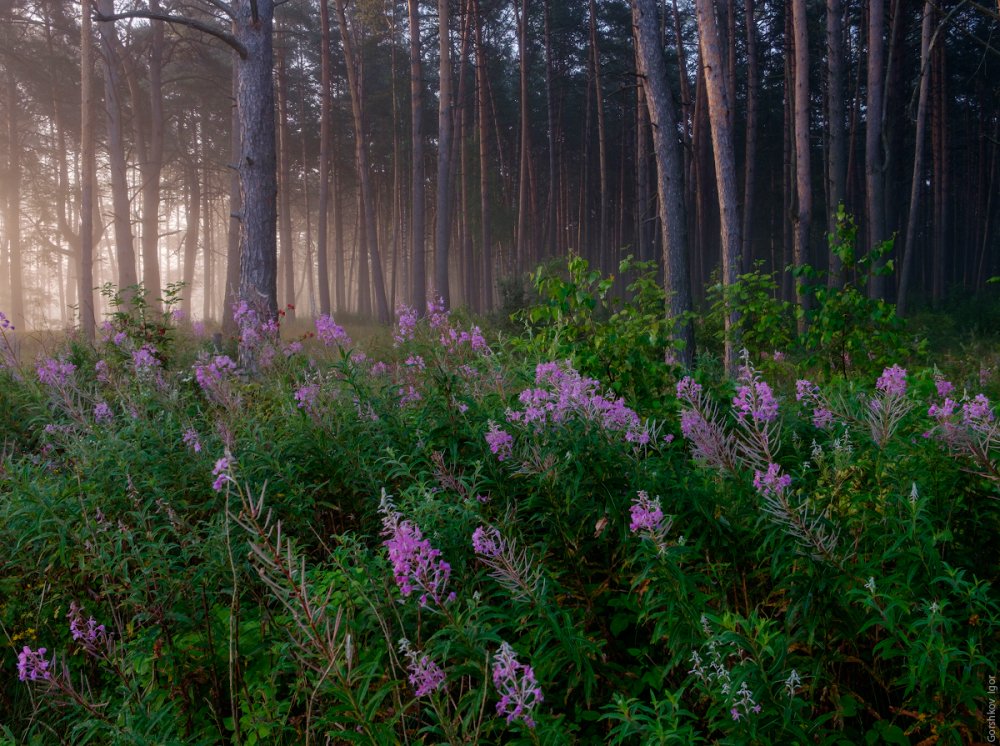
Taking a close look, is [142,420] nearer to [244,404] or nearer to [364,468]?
[244,404]

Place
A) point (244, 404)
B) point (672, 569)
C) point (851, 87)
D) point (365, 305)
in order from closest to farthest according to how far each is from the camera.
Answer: point (672, 569) → point (244, 404) → point (851, 87) → point (365, 305)

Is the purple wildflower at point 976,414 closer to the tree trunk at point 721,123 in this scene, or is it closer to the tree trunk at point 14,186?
the tree trunk at point 721,123

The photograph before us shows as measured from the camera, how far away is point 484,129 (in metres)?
22.9

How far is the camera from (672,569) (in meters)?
2.01

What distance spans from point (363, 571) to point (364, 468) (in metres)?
0.91

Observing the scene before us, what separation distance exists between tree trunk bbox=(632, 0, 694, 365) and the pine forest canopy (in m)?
0.04

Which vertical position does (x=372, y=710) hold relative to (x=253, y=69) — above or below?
below

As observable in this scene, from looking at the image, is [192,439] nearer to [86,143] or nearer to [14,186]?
[86,143]

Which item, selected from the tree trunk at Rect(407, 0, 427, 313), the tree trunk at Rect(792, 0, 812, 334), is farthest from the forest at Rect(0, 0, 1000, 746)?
the tree trunk at Rect(407, 0, 427, 313)

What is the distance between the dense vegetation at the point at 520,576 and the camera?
1.85m

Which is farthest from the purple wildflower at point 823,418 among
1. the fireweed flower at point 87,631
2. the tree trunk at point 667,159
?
the tree trunk at point 667,159

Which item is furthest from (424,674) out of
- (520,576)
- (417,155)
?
(417,155)

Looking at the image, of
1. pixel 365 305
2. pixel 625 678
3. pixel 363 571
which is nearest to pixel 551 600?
pixel 625 678

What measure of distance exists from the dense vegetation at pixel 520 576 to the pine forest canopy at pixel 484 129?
15.7 feet
